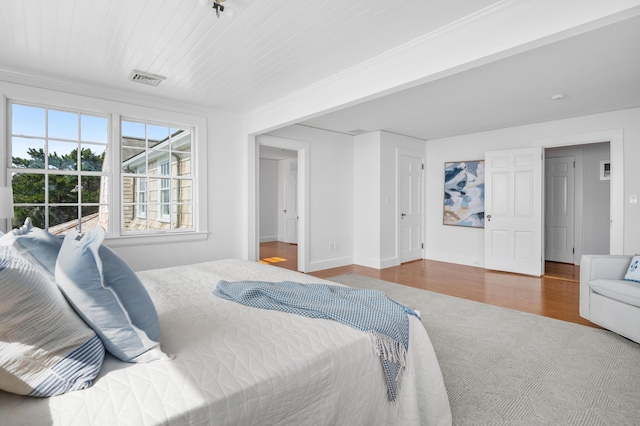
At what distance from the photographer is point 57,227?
12.1ft

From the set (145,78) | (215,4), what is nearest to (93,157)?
(145,78)

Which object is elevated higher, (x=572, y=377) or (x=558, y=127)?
(x=558, y=127)

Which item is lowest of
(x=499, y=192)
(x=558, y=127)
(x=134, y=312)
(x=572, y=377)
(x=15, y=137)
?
(x=572, y=377)

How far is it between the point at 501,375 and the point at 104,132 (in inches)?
180

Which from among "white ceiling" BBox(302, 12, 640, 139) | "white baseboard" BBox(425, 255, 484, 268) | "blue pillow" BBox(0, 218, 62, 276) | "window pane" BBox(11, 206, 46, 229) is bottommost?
"white baseboard" BBox(425, 255, 484, 268)

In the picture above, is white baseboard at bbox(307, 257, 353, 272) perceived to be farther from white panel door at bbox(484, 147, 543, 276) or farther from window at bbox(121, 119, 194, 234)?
white panel door at bbox(484, 147, 543, 276)

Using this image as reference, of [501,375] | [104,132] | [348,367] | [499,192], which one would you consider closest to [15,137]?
[104,132]

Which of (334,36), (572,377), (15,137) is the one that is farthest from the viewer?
(15,137)

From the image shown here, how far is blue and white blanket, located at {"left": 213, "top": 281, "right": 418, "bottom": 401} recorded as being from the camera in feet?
5.09

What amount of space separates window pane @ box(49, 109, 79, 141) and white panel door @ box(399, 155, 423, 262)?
Result: 493cm

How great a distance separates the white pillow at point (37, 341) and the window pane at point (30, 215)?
315 centimetres

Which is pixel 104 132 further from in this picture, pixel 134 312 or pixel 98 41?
pixel 134 312

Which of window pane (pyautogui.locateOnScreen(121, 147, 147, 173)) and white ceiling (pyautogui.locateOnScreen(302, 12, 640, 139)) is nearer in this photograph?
white ceiling (pyautogui.locateOnScreen(302, 12, 640, 139))

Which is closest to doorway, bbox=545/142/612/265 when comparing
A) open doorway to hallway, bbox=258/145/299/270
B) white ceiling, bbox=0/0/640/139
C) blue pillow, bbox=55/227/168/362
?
white ceiling, bbox=0/0/640/139
